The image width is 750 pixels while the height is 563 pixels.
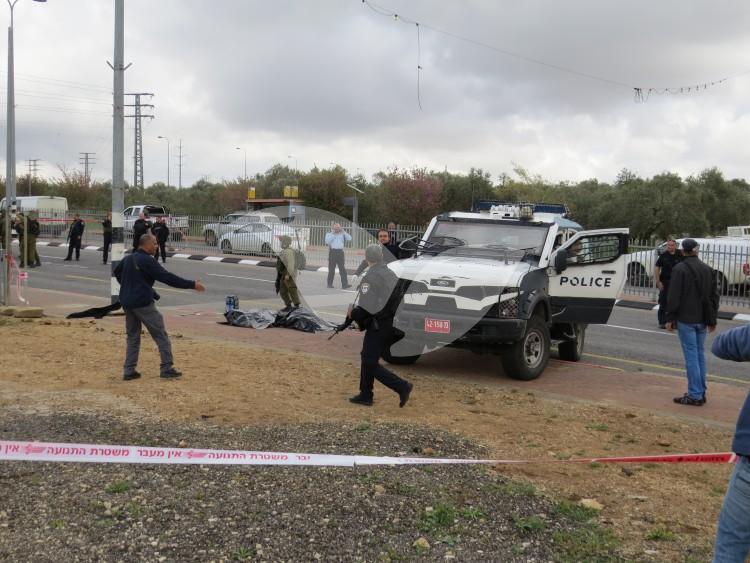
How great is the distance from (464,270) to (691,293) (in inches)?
96.9

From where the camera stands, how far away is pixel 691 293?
8.03 metres

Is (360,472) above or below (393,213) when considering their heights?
below

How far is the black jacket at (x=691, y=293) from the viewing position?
8.00m

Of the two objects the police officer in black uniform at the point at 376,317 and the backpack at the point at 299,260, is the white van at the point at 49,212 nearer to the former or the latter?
the backpack at the point at 299,260

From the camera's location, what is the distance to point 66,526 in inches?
172

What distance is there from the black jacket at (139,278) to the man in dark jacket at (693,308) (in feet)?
17.3

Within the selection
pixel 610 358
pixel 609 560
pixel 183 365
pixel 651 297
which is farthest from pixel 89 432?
pixel 651 297

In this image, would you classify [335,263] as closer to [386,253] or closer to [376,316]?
[386,253]

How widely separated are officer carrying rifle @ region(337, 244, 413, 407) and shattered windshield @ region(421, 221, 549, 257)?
2.58 meters

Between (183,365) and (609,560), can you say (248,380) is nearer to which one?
(183,365)

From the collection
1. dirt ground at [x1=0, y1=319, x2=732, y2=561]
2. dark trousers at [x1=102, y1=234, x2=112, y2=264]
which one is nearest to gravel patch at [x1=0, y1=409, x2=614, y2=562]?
dirt ground at [x1=0, y1=319, x2=732, y2=561]

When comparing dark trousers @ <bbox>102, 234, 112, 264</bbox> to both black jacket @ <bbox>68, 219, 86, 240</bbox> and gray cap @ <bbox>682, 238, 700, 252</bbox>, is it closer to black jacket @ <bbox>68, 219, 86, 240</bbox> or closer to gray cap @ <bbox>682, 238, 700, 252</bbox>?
black jacket @ <bbox>68, 219, 86, 240</bbox>

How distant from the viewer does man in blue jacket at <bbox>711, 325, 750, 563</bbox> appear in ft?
10.8

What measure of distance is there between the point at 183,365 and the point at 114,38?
8384 millimetres
